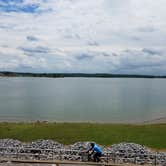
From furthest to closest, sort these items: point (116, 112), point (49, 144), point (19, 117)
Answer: point (116, 112)
point (19, 117)
point (49, 144)

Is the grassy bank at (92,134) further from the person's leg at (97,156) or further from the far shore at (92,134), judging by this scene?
the person's leg at (97,156)

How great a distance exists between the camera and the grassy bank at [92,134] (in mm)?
33656

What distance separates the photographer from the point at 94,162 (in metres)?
21.4

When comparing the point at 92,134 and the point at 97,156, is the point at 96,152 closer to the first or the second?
the point at 97,156

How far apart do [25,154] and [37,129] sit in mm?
17054

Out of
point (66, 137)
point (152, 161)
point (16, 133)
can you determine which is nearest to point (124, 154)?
point (152, 161)

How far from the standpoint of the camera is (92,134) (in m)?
36.2

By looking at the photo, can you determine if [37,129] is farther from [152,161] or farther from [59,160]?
[152,161]

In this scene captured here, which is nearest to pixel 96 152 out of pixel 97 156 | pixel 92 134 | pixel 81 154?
pixel 97 156

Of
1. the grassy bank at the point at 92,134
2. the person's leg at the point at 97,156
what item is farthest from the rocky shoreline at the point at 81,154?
the grassy bank at the point at 92,134

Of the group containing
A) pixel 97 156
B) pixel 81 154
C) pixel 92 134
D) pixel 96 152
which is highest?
pixel 92 134

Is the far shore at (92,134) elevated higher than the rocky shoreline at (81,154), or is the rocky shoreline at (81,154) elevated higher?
the far shore at (92,134)

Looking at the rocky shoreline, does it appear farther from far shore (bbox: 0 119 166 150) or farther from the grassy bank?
the grassy bank

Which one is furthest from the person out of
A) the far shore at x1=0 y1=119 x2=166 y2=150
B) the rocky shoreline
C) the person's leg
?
the far shore at x1=0 y1=119 x2=166 y2=150
